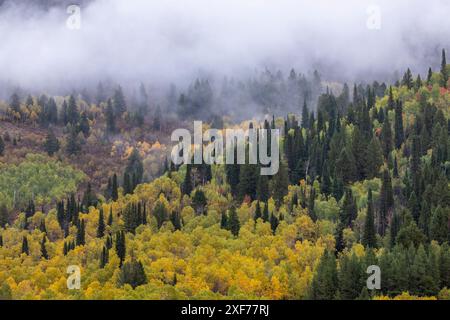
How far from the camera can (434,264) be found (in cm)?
18850

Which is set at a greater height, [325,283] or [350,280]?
[350,280]

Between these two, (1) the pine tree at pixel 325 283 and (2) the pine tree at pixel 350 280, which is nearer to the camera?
(2) the pine tree at pixel 350 280

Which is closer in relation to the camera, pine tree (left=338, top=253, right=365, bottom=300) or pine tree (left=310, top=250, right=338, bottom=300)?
pine tree (left=338, top=253, right=365, bottom=300)

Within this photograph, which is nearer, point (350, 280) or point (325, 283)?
point (350, 280)

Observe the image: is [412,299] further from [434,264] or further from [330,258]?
[330,258]
